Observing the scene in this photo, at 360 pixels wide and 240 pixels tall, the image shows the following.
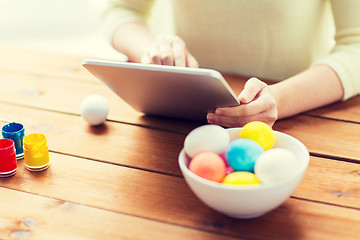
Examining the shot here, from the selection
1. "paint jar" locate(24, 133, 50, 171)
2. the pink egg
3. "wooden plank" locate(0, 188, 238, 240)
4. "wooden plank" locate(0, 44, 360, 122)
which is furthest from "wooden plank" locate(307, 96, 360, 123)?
"paint jar" locate(24, 133, 50, 171)

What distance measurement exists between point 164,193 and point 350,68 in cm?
68

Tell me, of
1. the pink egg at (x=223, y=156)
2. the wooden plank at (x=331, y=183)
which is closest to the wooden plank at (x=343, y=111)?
the wooden plank at (x=331, y=183)

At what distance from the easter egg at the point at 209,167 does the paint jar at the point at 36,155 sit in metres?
0.33

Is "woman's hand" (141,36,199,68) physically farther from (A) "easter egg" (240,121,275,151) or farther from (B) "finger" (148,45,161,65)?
(A) "easter egg" (240,121,275,151)

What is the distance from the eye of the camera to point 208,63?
58.6 inches

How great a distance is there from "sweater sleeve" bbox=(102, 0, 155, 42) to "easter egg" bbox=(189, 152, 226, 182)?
89cm

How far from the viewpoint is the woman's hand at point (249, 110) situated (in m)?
0.93

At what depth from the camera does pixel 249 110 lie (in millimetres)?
934

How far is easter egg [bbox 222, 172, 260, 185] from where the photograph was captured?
2.30 ft

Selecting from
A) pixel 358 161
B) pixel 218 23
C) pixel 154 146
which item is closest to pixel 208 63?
pixel 218 23

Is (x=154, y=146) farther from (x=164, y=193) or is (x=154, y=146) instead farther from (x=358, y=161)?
(x=358, y=161)

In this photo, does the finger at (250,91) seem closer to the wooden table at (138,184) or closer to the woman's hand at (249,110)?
the woman's hand at (249,110)

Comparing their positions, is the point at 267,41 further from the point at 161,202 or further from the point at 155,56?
the point at 161,202

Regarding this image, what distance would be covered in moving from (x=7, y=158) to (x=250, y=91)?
0.52 metres
